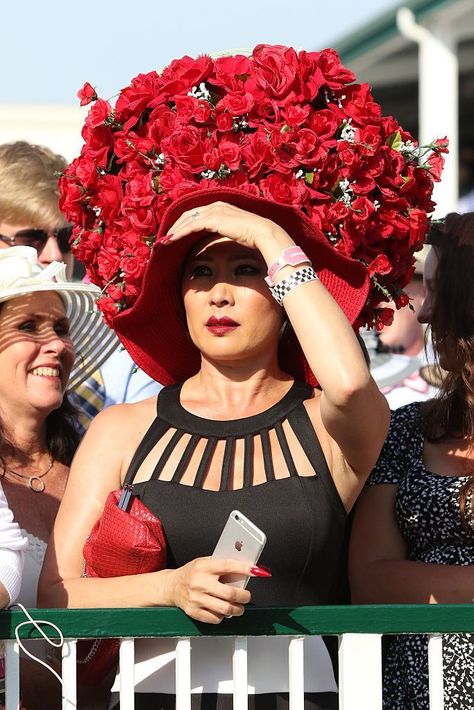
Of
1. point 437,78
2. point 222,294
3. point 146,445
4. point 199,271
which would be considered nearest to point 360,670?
point 146,445

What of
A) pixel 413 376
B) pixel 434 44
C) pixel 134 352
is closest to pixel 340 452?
pixel 134 352

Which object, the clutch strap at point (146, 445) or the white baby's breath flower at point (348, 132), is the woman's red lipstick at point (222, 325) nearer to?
the clutch strap at point (146, 445)

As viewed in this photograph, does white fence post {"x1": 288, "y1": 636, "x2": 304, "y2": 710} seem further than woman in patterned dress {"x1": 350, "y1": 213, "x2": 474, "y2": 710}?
No

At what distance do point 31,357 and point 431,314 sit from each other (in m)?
1.33

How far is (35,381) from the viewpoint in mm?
4102

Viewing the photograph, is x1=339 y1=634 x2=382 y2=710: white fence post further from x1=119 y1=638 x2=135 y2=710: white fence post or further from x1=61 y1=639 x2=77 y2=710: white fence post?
x1=61 y1=639 x2=77 y2=710: white fence post

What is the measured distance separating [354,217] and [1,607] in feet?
4.44

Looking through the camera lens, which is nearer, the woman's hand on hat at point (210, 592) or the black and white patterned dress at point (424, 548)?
the woman's hand on hat at point (210, 592)

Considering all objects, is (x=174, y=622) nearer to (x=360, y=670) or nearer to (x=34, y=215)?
(x=360, y=670)

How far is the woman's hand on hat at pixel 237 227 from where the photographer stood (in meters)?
3.12

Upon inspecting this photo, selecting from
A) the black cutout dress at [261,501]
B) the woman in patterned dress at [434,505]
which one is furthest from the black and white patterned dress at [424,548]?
the black cutout dress at [261,501]

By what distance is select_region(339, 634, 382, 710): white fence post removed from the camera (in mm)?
2906

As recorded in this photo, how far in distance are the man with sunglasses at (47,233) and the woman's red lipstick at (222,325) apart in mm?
1716

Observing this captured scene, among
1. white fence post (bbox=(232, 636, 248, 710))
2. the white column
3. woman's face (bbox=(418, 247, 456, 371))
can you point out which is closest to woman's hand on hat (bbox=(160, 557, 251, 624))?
white fence post (bbox=(232, 636, 248, 710))
